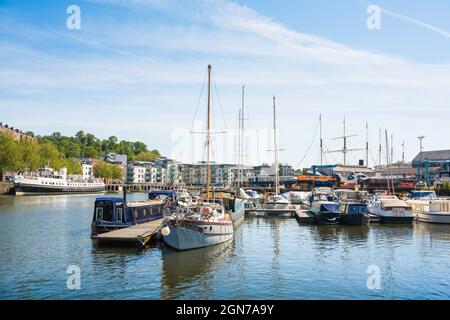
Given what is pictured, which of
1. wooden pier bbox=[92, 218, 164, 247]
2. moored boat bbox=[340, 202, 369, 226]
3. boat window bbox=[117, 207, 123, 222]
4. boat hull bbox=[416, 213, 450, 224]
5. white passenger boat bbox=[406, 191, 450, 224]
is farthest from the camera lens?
white passenger boat bbox=[406, 191, 450, 224]

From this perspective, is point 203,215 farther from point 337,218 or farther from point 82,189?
point 82,189

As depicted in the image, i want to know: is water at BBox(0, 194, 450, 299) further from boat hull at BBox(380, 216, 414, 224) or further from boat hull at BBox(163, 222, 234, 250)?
boat hull at BBox(380, 216, 414, 224)

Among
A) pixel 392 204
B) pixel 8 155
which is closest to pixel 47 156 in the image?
pixel 8 155

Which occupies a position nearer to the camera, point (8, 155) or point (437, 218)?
point (437, 218)

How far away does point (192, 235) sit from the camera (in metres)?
35.6

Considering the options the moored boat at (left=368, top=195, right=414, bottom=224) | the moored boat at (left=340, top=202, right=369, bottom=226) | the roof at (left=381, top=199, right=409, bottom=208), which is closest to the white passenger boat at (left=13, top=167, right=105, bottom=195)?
the moored boat at (left=340, top=202, right=369, bottom=226)

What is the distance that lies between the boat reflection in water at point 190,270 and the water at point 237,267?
2.4 inches

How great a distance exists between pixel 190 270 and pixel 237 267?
3343 mm

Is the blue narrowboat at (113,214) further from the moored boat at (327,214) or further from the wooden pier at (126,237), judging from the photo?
the moored boat at (327,214)

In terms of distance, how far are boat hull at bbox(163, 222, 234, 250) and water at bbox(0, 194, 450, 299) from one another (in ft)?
2.23

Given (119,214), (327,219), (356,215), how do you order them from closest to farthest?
(119,214) < (356,215) < (327,219)

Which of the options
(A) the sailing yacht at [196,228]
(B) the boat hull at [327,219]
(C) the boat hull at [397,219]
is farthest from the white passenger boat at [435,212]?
(A) the sailing yacht at [196,228]
